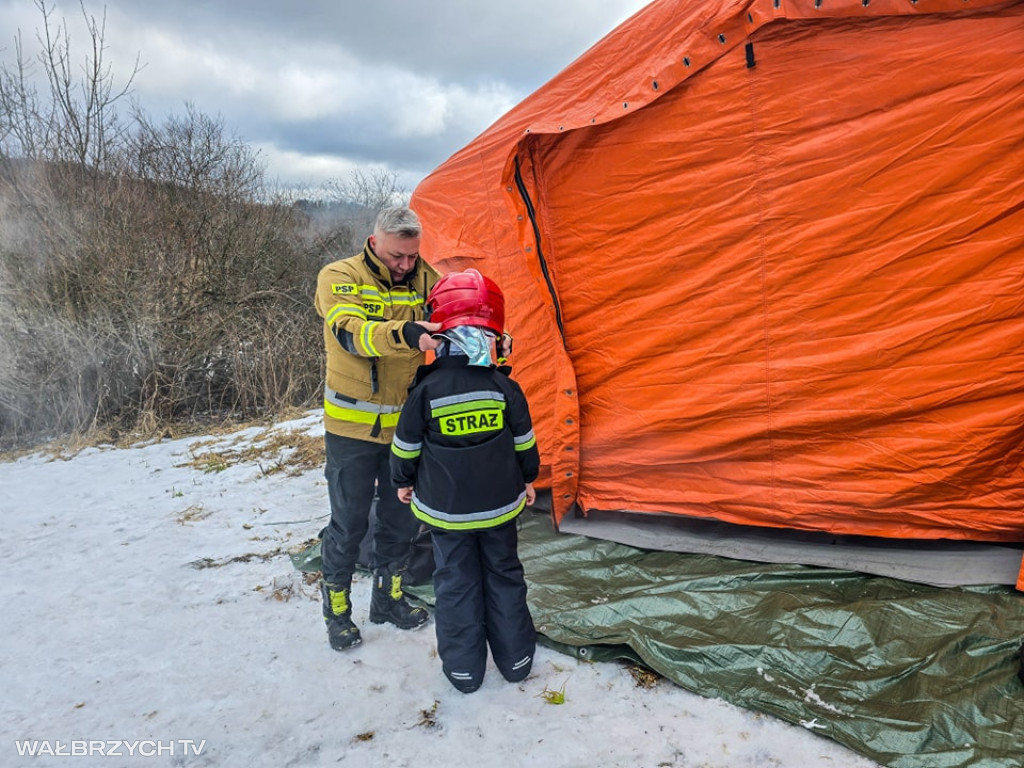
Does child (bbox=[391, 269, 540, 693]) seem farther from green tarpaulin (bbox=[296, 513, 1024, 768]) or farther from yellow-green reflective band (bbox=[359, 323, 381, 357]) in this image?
green tarpaulin (bbox=[296, 513, 1024, 768])

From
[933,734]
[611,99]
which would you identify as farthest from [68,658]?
[611,99]

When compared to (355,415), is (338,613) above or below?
below

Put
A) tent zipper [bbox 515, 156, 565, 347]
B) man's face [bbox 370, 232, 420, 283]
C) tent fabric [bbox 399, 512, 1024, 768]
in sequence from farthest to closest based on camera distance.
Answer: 1. tent zipper [bbox 515, 156, 565, 347]
2. man's face [bbox 370, 232, 420, 283]
3. tent fabric [bbox 399, 512, 1024, 768]

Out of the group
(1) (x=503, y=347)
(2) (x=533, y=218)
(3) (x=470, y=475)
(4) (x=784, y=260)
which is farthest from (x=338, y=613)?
(4) (x=784, y=260)

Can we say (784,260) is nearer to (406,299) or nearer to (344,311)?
(406,299)

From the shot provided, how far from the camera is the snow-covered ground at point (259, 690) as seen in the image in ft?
6.80

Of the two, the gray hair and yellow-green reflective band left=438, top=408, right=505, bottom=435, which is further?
the gray hair

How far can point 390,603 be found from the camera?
2.87 m

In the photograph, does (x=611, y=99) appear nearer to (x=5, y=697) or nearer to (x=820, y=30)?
(x=820, y=30)

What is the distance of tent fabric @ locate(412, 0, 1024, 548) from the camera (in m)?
2.50

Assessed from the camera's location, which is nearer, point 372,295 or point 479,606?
point 479,606

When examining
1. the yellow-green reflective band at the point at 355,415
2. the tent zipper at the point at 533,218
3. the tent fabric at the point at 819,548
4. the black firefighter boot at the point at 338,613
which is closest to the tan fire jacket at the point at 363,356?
the yellow-green reflective band at the point at 355,415

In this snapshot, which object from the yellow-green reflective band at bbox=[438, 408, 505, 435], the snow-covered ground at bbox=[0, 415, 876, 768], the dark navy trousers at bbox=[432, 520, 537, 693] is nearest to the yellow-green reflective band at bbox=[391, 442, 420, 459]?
the yellow-green reflective band at bbox=[438, 408, 505, 435]

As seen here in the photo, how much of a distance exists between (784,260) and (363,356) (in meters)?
1.96
